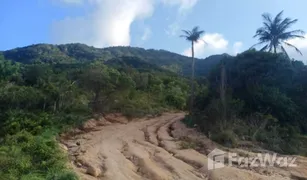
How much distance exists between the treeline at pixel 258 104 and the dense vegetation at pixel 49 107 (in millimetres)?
6080

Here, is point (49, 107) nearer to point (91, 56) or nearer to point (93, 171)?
point (93, 171)

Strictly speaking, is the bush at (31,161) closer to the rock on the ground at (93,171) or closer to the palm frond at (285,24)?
the rock on the ground at (93,171)

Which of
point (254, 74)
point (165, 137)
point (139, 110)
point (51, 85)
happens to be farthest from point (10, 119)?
point (254, 74)

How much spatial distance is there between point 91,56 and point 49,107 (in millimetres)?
55211

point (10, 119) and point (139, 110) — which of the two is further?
point (139, 110)

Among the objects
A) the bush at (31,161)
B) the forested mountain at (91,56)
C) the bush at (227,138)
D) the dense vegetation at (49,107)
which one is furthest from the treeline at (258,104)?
the forested mountain at (91,56)

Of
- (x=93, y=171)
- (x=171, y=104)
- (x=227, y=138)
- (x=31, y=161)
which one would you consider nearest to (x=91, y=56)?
(x=171, y=104)

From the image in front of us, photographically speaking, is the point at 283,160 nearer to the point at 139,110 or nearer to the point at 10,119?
the point at 10,119

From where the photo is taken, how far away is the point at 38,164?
9344mm

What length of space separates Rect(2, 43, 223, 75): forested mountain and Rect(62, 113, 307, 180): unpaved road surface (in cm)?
4547

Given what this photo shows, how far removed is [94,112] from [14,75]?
9.35 metres

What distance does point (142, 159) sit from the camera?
10.9 metres

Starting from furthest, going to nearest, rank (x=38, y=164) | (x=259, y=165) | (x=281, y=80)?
1. (x=281, y=80)
2. (x=259, y=165)
3. (x=38, y=164)

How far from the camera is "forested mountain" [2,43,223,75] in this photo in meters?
64.9
